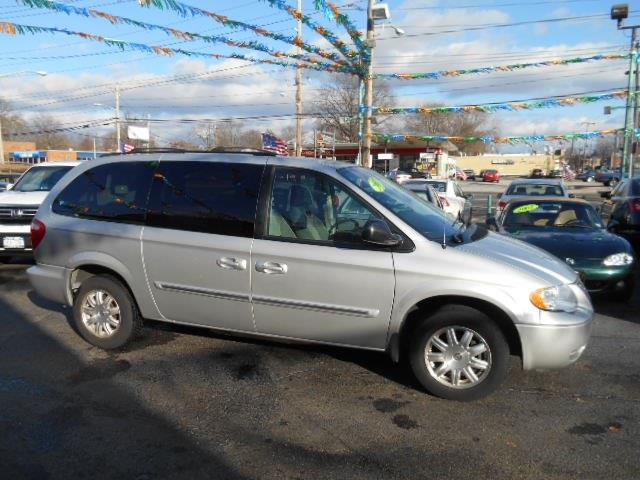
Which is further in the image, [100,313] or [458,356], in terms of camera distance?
[100,313]

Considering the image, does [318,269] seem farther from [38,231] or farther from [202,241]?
[38,231]

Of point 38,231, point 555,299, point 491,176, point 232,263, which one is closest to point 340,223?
point 232,263

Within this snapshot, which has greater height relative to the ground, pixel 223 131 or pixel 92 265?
pixel 223 131

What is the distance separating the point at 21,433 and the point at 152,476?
1109 mm

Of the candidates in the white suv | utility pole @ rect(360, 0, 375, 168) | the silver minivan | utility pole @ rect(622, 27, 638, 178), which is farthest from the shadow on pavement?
utility pole @ rect(622, 27, 638, 178)

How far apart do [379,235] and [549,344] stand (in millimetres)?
1418

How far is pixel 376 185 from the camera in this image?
4.83m

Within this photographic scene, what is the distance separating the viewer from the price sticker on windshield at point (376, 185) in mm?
4729

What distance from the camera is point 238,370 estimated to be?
15.8ft

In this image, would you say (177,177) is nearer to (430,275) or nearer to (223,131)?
(430,275)

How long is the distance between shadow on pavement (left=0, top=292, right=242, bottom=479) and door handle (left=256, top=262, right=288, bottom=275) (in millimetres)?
1321

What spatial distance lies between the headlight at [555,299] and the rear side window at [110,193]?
10.9 ft

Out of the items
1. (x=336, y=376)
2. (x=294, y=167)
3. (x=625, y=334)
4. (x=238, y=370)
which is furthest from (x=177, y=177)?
(x=625, y=334)

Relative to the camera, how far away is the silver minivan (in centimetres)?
411
